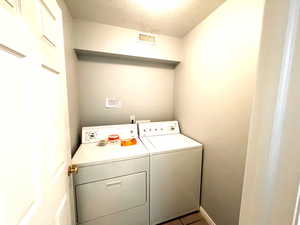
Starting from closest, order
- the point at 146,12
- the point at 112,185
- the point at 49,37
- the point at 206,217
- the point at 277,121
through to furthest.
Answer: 1. the point at 277,121
2. the point at 49,37
3. the point at 112,185
4. the point at 146,12
5. the point at 206,217

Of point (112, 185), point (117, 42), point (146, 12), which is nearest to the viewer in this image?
point (112, 185)

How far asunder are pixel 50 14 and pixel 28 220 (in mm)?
979

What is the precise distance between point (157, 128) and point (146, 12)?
4.83 ft

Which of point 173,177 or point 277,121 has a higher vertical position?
point 277,121

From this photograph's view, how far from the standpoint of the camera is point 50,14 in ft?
2.23

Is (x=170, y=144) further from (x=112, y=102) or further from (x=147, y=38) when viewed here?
(x=147, y=38)

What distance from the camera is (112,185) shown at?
1201mm

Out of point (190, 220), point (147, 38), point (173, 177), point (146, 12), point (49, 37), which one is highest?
point (146, 12)

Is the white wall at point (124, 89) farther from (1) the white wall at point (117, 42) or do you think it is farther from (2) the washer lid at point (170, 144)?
(2) the washer lid at point (170, 144)

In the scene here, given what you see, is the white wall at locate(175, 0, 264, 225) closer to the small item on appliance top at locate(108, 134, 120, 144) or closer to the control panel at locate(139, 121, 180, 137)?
the control panel at locate(139, 121, 180, 137)

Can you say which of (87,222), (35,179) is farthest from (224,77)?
(87,222)

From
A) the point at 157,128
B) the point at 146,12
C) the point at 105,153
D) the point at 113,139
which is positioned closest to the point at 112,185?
the point at 105,153

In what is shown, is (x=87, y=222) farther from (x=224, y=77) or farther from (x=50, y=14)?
(x=224, y=77)

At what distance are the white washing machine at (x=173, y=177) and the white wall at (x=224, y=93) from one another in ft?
0.45
